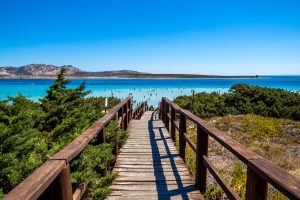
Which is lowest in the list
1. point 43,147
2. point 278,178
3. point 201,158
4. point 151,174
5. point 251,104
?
point 151,174

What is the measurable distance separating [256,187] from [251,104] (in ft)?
47.1

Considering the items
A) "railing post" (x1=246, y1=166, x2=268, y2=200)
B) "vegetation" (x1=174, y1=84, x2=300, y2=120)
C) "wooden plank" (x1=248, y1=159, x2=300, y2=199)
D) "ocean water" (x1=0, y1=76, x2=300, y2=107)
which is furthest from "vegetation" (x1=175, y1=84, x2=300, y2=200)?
"ocean water" (x1=0, y1=76, x2=300, y2=107)

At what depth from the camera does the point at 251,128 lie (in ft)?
36.1

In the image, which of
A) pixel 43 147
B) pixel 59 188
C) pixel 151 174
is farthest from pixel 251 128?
pixel 59 188

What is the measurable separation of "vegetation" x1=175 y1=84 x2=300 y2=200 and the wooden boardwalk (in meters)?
0.42

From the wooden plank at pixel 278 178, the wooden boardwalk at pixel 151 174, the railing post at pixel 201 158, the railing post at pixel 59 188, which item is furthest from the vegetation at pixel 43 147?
the wooden plank at pixel 278 178

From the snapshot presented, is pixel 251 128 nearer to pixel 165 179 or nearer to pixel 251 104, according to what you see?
pixel 251 104

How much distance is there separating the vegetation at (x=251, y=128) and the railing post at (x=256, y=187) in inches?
79.3

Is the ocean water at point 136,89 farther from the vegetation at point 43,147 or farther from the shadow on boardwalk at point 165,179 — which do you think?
the shadow on boardwalk at point 165,179

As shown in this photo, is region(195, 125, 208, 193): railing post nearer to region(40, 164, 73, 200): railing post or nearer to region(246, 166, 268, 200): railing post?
region(246, 166, 268, 200): railing post

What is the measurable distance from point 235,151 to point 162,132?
21.8ft

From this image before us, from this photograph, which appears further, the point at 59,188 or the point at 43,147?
the point at 43,147

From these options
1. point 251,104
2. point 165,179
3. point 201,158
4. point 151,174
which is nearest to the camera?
point 201,158

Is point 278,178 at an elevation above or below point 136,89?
above
